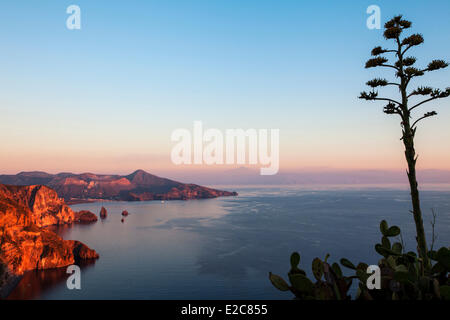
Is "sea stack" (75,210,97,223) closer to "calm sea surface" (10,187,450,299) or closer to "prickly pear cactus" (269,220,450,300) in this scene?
"calm sea surface" (10,187,450,299)

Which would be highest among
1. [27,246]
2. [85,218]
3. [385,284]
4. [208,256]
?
[385,284]

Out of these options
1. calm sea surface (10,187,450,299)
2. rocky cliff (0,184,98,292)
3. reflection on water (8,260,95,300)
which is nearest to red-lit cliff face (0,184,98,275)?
rocky cliff (0,184,98,292)

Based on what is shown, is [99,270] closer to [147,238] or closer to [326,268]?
[147,238]

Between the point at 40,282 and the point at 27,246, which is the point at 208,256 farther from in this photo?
the point at 27,246

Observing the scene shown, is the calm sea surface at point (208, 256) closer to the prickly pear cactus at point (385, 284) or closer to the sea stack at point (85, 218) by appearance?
the sea stack at point (85, 218)

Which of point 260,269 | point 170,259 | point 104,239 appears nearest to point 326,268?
point 260,269


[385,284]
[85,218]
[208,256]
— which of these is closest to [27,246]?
[208,256]

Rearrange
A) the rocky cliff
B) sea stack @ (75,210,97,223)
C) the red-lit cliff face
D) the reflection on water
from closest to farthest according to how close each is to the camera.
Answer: the reflection on water, the rocky cliff, the red-lit cliff face, sea stack @ (75,210,97,223)

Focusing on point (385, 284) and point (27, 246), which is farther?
point (27, 246)

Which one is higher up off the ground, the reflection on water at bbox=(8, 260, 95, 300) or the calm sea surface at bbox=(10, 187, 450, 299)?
the calm sea surface at bbox=(10, 187, 450, 299)

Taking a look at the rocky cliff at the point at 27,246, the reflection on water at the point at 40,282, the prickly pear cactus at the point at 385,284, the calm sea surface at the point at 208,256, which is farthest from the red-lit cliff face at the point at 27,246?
the prickly pear cactus at the point at 385,284

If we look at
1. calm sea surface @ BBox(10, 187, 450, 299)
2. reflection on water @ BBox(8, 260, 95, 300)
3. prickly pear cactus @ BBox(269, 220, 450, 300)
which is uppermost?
prickly pear cactus @ BBox(269, 220, 450, 300)

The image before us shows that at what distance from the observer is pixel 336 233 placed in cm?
9056

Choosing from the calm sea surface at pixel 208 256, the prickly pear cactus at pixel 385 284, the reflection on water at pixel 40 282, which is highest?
the prickly pear cactus at pixel 385 284
